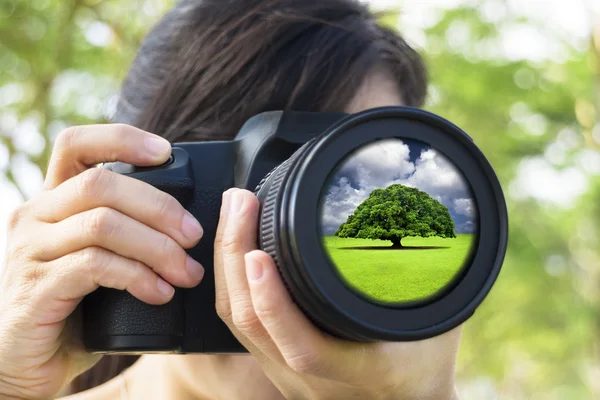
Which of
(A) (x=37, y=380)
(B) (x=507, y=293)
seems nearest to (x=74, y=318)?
(A) (x=37, y=380)

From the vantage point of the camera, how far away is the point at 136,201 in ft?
2.77

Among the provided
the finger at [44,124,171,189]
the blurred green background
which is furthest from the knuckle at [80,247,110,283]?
the blurred green background

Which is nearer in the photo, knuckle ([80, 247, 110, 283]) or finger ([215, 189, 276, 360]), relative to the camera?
finger ([215, 189, 276, 360])

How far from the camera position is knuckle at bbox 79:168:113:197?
850 millimetres

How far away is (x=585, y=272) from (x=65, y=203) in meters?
6.51

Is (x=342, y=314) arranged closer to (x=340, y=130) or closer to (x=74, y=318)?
(x=340, y=130)

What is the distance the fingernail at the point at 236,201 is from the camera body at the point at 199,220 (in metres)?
0.14

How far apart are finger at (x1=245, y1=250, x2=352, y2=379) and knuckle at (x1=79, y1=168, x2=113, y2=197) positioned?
10.1 inches

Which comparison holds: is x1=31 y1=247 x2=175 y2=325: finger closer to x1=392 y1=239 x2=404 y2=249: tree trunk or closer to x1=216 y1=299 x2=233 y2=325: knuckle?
x1=216 y1=299 x2=233 y2=325: knuckle

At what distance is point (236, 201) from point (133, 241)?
0.57 ft

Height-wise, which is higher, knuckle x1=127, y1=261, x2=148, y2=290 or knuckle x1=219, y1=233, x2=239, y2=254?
knuckle x1=219, y1=233, x2=239, y2=254

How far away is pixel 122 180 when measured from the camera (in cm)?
85

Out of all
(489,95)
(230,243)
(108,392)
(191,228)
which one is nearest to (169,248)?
(191,228)

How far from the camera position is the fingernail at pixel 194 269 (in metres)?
0.86
